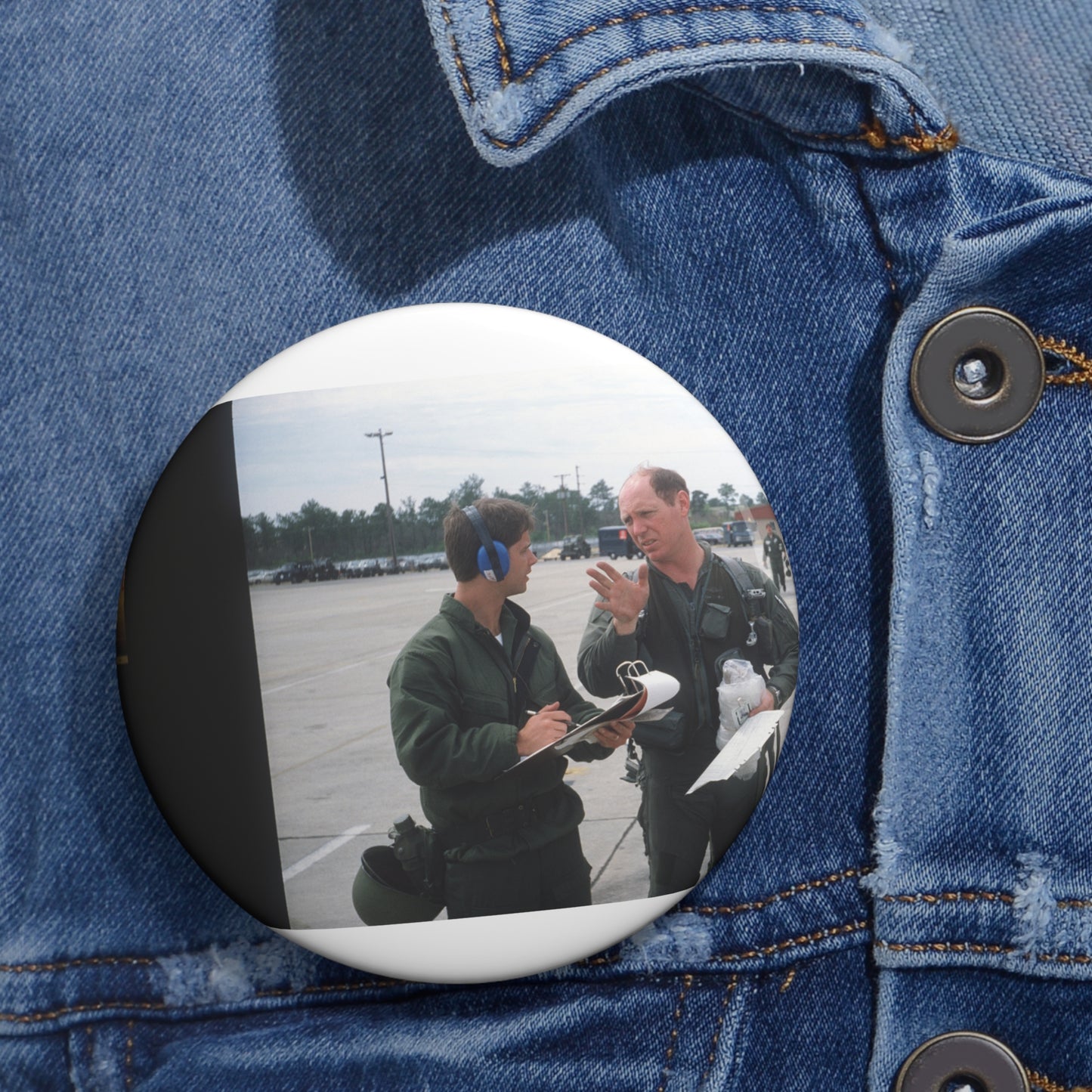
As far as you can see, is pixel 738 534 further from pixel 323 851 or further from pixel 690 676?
pixel 323 851

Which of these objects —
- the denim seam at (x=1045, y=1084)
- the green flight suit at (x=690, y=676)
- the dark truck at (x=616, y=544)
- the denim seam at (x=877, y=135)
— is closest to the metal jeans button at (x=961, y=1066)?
the denim seam at (x=1045, y=1084)

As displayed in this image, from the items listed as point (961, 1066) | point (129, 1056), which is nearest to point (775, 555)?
point (961, 1066)

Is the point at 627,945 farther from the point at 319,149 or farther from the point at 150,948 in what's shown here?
the point at 319,149

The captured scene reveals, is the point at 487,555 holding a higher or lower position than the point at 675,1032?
higher

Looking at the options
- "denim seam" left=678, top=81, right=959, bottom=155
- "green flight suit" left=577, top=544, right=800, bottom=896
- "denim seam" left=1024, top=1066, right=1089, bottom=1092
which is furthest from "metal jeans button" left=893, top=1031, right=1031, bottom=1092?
"denim seam" left=678, top=81, right=959, bottom=155

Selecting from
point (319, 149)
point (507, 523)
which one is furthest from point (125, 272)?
point (507, 523)
